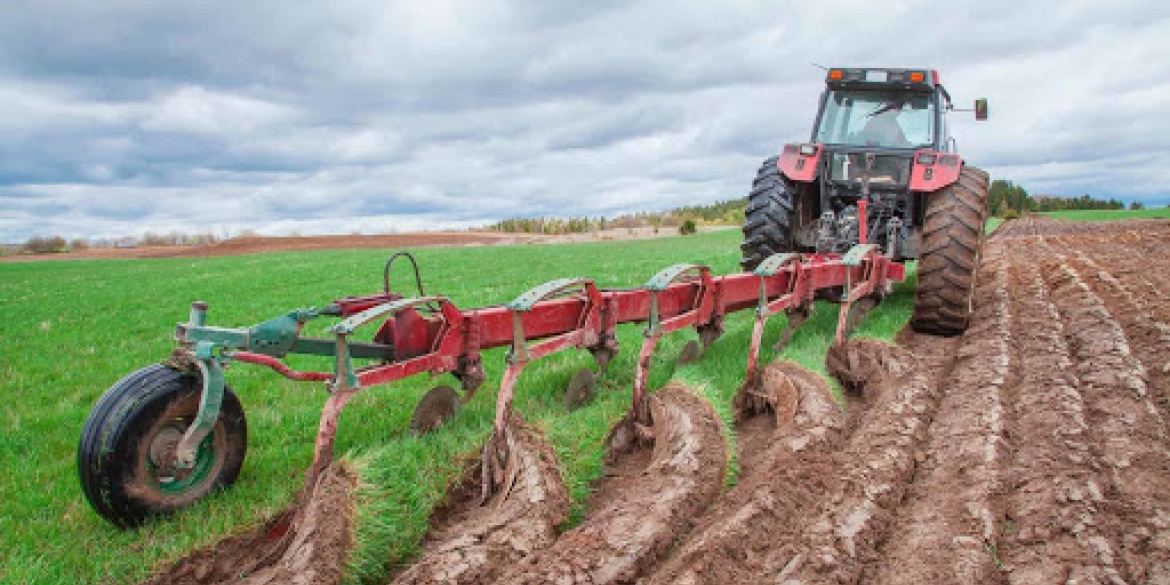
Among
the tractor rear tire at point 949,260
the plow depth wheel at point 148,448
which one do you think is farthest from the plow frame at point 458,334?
the tractor rear tire at point 949,260

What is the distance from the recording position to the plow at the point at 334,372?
322 cm

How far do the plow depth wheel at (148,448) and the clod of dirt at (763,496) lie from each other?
2068mm

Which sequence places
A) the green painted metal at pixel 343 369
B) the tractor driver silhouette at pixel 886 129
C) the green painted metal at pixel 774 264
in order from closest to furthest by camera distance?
the green painted metal at pixel 343 369 → the green painted metal at pixel 774 264 → the tractor driver silhouette at pixel 886 129

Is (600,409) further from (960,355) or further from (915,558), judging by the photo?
(960,355)

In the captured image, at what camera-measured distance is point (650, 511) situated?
3.13 m

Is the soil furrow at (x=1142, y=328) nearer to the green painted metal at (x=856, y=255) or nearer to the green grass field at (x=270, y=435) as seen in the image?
the green grass field at (x=270, y=435)

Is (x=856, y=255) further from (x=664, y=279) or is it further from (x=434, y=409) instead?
(x=434, y=409)

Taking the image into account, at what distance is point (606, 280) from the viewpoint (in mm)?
14289

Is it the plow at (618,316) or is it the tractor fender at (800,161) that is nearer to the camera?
the plow at (618,316)

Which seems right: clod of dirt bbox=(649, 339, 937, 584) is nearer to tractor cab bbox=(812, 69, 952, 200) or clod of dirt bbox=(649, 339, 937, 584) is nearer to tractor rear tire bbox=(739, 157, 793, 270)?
tractor rear tire bbox=(739, 157, 793, 270)

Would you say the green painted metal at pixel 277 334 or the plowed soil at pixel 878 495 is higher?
the green painted metal at pixel 277 334

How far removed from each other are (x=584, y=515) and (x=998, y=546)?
5.12 ft

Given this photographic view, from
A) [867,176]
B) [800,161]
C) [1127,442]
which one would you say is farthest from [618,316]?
[867,176]

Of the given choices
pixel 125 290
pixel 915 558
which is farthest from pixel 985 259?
pixel 125 290
